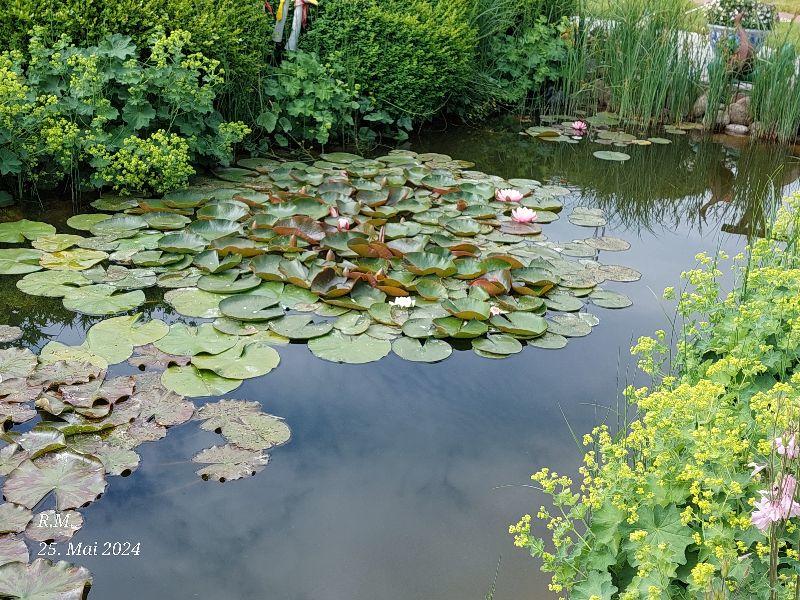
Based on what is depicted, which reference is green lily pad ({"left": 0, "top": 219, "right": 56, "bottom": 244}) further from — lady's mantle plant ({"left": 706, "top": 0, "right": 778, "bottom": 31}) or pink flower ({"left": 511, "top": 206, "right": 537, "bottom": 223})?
lady's mantle plant ({"left": 706, "top": 0, "right": 778, "bottom": 31})

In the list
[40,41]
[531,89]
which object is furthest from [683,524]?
[531,89]

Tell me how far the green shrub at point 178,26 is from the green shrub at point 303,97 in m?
0.14

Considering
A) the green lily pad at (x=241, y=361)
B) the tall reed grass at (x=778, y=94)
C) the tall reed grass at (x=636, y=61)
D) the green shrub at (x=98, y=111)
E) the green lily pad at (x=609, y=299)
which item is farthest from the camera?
the tall reed grass at (x=636, y=61)

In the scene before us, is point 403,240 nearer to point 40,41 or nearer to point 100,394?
point 100,394

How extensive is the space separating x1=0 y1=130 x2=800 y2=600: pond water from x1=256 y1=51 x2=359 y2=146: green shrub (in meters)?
2.48

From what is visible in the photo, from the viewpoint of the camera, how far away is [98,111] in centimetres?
464

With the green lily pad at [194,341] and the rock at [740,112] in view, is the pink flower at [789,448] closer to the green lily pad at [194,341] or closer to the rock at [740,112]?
the green lily pad at [194,341]

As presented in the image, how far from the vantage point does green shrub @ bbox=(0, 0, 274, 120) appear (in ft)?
15.3

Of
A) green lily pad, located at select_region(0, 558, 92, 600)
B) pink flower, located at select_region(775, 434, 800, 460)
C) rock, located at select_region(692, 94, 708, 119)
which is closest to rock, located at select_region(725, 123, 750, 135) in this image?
rock, located at select_region(692, 94, 708, 119)

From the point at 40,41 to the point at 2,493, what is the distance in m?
3.08

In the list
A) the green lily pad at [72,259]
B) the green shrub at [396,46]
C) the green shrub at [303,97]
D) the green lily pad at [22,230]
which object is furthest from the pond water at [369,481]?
the green shrub at [396,46]

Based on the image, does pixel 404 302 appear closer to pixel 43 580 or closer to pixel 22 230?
pixel 43 580

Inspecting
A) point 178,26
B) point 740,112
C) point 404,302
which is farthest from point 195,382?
point 740,112

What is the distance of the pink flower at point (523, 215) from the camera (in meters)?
4.84
